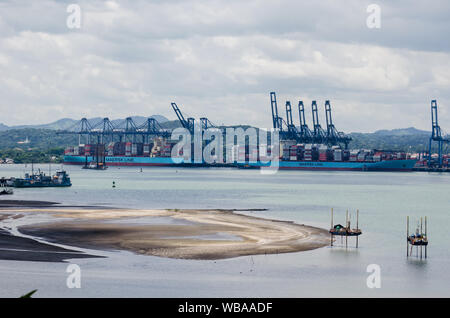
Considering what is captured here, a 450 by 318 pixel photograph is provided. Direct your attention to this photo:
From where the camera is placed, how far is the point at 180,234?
52.6 metres

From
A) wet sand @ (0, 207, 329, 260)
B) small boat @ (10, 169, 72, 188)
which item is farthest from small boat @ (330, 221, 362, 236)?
small boat @ (10, 169, 72, 188)

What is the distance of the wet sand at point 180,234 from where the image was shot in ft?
151

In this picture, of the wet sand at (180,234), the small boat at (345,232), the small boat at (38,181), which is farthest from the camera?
the small boat at (38,181)

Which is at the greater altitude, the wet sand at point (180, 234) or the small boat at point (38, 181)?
the small boat at point (38, 181)

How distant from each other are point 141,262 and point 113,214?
89.5 ft

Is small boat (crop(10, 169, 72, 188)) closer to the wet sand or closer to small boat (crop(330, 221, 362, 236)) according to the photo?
the wet sand

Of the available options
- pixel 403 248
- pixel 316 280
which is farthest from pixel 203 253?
pixel 403 248

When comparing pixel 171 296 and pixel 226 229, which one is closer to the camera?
pixel 171 296

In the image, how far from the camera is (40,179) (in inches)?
4532

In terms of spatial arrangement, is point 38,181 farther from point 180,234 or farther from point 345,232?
point 345,232

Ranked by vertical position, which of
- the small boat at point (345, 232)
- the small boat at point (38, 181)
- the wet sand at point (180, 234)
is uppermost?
the small boat at point (38, 181)

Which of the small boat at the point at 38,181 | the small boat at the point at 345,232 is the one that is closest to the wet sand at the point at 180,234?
the small boat at the point at 345,232

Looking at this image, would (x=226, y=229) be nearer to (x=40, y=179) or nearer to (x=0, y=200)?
(x=0, y=200)

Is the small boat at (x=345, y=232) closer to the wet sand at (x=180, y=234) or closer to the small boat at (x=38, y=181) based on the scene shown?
the wet sand at (x=180, y=234)
